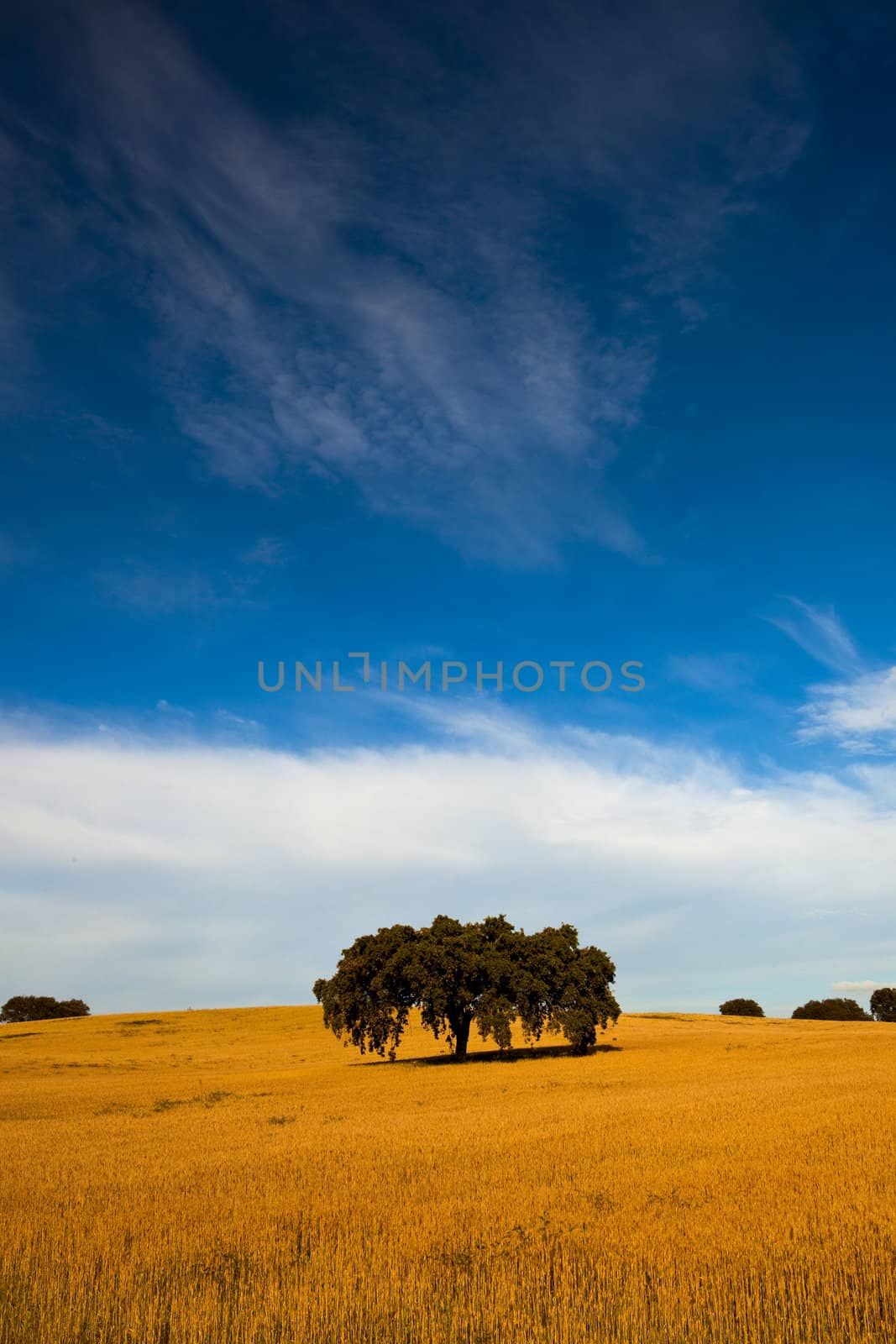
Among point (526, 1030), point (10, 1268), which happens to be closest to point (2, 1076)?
point (526, 1030)

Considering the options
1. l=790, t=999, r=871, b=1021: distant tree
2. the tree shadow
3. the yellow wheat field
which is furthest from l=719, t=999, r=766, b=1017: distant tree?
the yellow wheat field

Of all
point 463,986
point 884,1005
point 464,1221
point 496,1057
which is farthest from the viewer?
point 884,1005

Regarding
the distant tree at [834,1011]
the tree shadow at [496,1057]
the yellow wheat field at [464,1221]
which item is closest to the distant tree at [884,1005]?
the distant tree at [834,1011]

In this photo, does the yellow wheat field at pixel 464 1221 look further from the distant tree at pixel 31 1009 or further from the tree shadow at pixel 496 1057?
the distant tree at pixel 31 1009

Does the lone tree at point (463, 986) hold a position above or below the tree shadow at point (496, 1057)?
above

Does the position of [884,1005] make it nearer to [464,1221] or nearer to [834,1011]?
[834,1011]

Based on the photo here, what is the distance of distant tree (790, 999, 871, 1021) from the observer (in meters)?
142

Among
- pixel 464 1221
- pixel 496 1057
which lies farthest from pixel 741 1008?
pixel 464 1221

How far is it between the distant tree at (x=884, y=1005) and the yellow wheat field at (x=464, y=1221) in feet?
381

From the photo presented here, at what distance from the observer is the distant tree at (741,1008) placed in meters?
140

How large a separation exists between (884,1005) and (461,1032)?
106339mm

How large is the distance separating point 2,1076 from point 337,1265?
58.2m

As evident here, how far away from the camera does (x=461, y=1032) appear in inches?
2244

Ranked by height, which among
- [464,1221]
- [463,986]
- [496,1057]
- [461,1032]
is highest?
[463,986]
